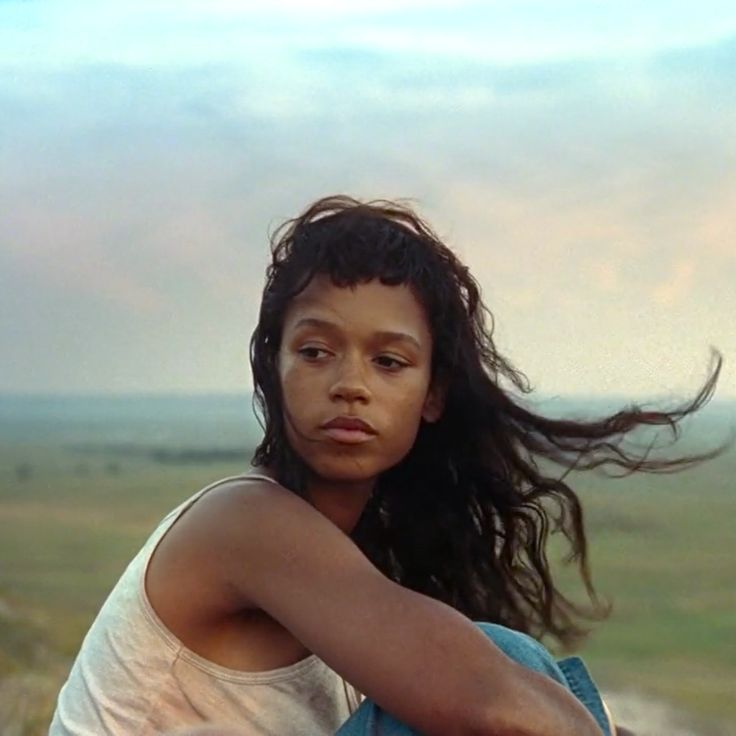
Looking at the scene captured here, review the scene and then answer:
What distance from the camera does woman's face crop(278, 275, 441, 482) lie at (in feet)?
4.44

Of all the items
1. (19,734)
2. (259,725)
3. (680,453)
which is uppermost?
(680,453)

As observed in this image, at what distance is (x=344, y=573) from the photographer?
125cm

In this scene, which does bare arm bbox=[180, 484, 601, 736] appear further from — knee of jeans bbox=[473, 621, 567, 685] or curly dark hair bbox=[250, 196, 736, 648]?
curly dark hair bbox=[250, 196, 736, 648]

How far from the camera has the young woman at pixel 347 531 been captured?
121cm

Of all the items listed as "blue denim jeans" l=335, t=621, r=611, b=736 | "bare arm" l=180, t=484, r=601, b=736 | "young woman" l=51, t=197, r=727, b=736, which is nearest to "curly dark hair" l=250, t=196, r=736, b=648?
"young woman" l=51, t=197, r=727, b=736

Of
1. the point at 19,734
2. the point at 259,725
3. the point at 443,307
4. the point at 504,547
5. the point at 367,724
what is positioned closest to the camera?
the point at 367,724

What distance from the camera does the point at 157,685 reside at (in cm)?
132

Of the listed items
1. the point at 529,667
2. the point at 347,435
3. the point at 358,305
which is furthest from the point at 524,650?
the point at 358,305

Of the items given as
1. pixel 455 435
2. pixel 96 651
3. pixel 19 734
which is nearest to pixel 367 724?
pixel 96 651

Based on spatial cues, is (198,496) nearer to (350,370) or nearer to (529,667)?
(350,370)

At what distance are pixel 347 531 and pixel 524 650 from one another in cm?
32

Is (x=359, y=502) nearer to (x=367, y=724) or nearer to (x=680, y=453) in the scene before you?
(x=367, y=724)

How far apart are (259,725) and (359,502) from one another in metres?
0.29

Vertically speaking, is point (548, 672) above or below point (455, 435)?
below
